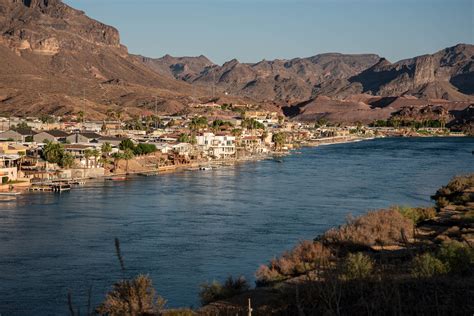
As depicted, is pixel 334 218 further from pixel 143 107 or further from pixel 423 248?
pixel 143 107

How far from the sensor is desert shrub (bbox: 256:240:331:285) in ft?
69.7

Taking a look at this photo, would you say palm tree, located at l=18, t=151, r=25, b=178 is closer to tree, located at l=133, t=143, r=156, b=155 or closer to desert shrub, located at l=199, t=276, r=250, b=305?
tree, located at l=133, t=143, r=156, b=155

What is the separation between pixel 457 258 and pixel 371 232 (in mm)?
7899

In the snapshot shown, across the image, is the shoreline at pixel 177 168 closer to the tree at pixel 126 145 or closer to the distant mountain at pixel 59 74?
the tree at pixel 126 145

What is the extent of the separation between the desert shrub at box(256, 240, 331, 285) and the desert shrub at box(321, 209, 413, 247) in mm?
1497

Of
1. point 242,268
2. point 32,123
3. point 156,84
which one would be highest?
point 156,84

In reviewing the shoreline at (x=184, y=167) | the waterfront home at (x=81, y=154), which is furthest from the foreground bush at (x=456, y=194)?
the waterfront home at (x=81, y=154)

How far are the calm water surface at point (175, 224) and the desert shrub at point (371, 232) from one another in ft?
8.43

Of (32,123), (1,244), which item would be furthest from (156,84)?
(1,244)

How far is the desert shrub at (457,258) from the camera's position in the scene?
17.0 metres

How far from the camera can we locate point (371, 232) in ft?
84.7

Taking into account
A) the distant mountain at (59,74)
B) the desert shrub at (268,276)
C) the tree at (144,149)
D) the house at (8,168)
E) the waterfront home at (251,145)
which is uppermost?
the distant mountain at (59,74)

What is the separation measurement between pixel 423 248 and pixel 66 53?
16177 cm

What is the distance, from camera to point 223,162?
75312mm
